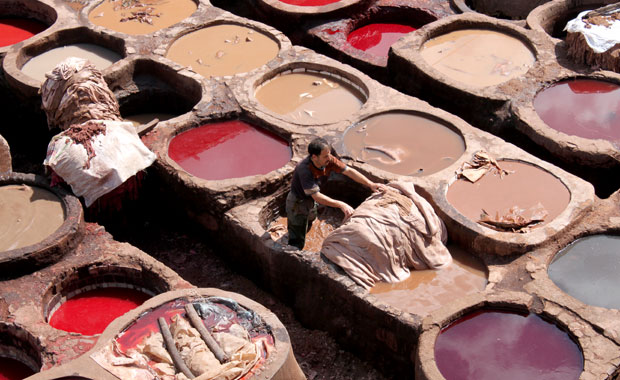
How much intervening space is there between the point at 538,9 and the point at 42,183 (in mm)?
7364

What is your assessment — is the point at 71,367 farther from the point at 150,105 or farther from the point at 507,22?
the point at 507,22

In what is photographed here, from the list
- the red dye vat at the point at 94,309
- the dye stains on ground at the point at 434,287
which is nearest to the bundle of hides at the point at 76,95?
the red dye vat at the point at 94,309

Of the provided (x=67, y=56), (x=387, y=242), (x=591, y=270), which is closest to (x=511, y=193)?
(x=591, y=270)

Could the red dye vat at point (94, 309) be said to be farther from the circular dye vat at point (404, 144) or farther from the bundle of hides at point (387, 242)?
the circular dye vat at point (404, 144)

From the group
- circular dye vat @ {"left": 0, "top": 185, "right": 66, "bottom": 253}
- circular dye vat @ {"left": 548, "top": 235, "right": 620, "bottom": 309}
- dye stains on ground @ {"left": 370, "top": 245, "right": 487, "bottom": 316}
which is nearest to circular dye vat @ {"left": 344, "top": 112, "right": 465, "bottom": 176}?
dye stains on ground @ {"left": 370, "top": 245, "right": 487, "bottom": 316}

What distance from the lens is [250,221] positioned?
340 inches

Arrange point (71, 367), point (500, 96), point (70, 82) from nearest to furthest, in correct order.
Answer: point (71, 367) → point (70, 82) → point (500, 96)

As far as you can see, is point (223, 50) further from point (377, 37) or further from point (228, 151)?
point (377, 37)

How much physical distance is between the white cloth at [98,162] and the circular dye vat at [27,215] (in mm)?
313

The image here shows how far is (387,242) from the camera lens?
785 cm

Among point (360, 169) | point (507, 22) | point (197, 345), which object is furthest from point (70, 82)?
point (507, 22)

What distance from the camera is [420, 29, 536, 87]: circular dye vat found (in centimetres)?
1074

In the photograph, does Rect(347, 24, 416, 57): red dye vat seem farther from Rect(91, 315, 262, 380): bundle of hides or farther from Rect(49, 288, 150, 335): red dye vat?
Rect(91, 315, 262, 380): bundle of hides

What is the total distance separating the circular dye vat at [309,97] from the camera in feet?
33.4
